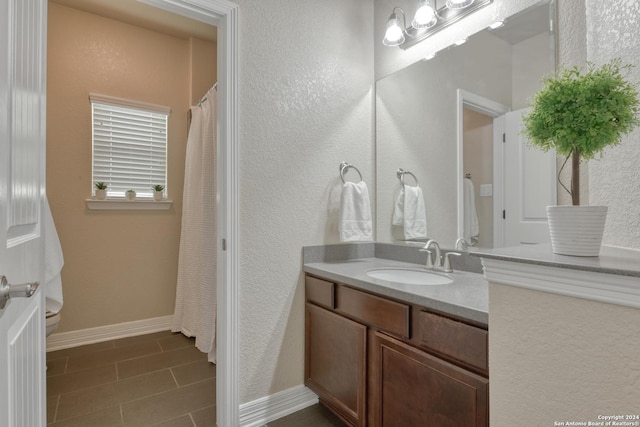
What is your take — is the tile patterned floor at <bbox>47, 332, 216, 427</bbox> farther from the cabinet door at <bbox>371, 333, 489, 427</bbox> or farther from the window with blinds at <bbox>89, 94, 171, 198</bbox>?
the window with blinds at <bbox>89, 94, 171, 198</bbox>

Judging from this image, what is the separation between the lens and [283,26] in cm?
175

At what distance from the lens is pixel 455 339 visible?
1050 millimetres

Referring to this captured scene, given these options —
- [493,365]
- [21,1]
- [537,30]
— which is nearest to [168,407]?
[493,365]

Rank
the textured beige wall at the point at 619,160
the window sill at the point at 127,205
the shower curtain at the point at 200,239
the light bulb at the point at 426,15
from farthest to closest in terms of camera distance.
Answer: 1. the window sill at the point at 127,205
2. the shower curtain at the point at 200,239
3. the light bulb at the point at 426,15
4. the textured beige wall at the point at 619,160

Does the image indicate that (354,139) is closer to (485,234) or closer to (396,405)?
(485,234)

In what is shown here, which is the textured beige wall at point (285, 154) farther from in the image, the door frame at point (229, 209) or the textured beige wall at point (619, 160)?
the textured beige wall at point (619, 160)

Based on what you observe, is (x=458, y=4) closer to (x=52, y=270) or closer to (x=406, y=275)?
(x=406, y=275)

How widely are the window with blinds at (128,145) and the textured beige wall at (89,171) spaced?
70 millimetres

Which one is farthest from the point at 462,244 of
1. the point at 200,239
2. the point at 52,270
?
the point at 52,270

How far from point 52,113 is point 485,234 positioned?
321 cm

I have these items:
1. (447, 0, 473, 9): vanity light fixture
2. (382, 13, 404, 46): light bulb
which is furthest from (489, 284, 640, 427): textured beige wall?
(382, 13, 404, 46): light bulb

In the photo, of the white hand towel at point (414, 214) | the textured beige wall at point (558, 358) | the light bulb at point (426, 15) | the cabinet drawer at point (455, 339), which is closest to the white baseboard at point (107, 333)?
the white hand towel at point (414, 214)

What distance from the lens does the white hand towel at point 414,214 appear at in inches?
74.7

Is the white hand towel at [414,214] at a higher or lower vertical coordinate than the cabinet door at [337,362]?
higher
